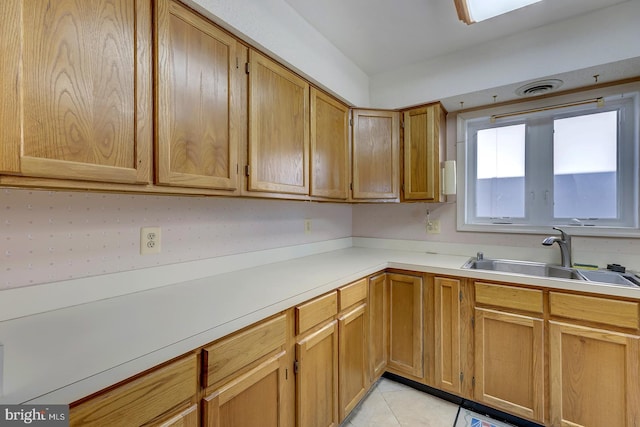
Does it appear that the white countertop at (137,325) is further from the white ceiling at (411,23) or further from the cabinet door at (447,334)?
the white ceiling at (411,23)

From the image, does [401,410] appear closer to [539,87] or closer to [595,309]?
[595,309]

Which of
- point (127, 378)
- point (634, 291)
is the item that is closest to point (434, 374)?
point (634, 291)

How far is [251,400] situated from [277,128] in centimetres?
123

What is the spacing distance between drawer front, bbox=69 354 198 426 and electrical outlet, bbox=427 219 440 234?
2034 millimetres

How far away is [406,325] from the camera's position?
1868 millimetres

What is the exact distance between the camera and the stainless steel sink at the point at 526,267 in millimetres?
1759

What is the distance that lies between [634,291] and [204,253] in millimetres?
2078

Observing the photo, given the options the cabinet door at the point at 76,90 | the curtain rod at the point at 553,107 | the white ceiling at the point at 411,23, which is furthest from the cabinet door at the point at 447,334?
the cabinet door at the point at 76,90

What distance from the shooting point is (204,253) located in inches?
57.0

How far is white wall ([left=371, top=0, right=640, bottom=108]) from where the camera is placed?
1504mm

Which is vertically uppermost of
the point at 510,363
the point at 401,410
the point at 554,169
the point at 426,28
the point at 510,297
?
the point at 426,28

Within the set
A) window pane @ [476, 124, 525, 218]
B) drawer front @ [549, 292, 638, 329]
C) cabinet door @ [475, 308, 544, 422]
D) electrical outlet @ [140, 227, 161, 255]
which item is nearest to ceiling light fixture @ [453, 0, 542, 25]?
window pane @ [476, 124, 525, 218]

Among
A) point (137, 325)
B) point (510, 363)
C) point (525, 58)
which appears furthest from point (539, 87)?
point (137, 325)

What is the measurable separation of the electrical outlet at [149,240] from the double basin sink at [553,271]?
5.85 ft
